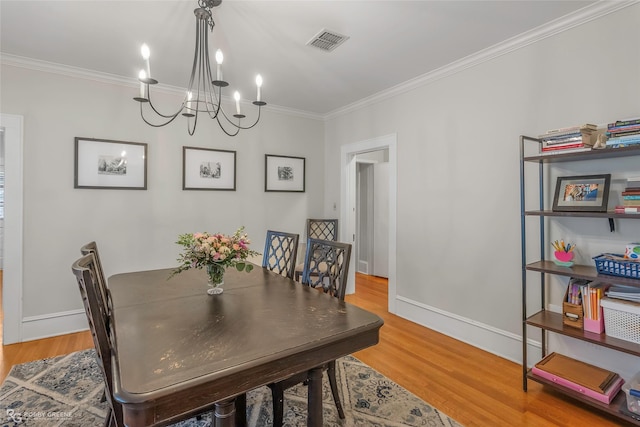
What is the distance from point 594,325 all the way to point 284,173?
347 centimetres

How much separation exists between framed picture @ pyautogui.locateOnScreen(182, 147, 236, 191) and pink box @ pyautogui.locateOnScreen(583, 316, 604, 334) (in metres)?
3.52

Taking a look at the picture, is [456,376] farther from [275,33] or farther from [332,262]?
[275,33]

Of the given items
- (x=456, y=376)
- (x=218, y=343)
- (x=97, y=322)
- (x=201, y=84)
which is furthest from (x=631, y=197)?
(x=201, y=84)

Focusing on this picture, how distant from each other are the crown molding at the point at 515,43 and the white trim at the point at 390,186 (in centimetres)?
52

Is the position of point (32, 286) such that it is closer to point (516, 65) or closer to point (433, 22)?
point (433, 22)

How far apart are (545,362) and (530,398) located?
0.92 ft

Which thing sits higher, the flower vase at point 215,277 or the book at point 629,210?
the book at point 629,210

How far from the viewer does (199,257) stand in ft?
6.04

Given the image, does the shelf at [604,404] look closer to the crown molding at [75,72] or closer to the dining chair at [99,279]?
the dining chair at [99,279]

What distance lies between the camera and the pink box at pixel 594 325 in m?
1.96

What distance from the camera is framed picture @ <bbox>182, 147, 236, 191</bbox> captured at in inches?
144

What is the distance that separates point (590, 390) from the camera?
191cm

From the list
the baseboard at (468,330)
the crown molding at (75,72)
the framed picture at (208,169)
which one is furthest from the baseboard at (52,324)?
the baseboard at (468,330)

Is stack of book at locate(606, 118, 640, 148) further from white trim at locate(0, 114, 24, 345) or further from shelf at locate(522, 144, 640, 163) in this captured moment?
white trim at locate(0, 114, 24, 345)
